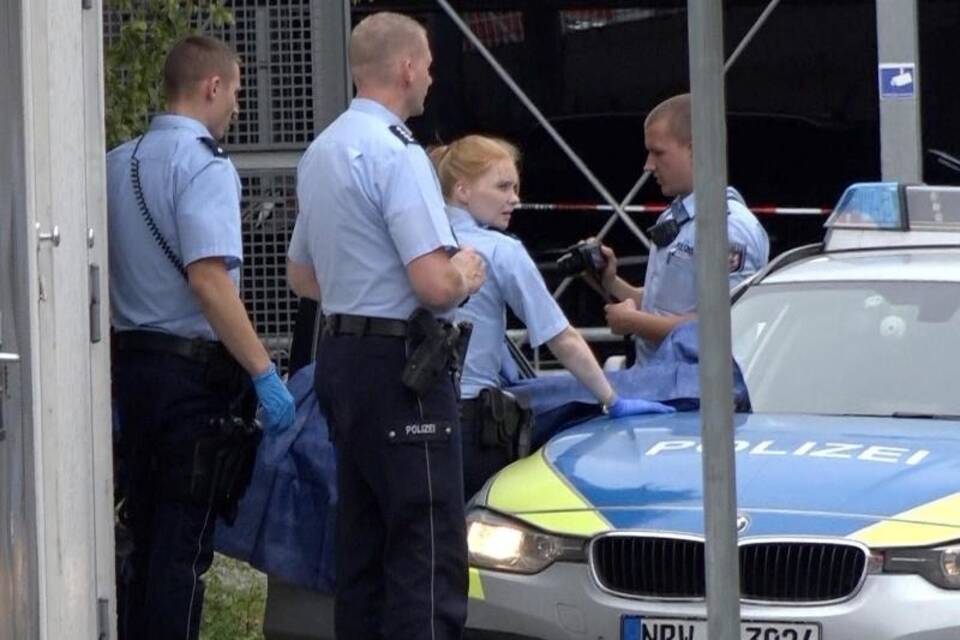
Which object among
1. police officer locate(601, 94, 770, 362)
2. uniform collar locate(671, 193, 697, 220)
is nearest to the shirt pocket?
police officer locate(601, 94, 770, 362)

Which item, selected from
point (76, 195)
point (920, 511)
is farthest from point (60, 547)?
point (920, 511)

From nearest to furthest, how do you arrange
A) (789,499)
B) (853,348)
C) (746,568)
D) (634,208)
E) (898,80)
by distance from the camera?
(746,568)
(789,499)
(853,348)
(898,80)
(634,208)

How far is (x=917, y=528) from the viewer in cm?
510

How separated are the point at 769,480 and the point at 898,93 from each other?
13.4ft

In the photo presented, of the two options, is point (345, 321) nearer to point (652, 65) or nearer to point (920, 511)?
point (920, 511)

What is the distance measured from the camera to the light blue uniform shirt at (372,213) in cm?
520

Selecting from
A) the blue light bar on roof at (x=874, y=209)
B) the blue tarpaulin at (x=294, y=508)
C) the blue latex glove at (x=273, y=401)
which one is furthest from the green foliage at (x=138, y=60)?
the blue light bar on roof at (x=874, y=209)

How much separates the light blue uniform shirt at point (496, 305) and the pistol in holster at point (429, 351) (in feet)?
2.09

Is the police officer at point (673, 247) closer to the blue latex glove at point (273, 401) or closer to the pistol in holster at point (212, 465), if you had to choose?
the blue latex glove at point (273, 401)

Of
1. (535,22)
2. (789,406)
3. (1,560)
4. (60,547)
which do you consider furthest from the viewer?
(535,22)

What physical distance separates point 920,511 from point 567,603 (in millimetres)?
886

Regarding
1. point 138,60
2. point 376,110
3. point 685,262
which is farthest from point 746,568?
point 138,60

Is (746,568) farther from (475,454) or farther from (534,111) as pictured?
(534,111)

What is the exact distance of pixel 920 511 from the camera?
16.9 ft
